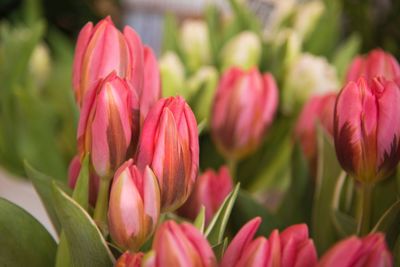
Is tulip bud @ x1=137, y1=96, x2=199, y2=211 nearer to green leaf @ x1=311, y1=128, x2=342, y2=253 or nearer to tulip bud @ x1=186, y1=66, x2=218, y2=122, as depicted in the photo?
green leaf @ x1=311, y1=128, x2=342, y2=253

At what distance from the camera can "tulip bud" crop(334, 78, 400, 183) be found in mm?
290

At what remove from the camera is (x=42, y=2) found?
1.35 metres

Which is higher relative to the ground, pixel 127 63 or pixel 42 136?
pixel 127 63

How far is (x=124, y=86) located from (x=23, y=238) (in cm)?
8

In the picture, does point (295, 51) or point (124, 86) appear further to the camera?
point (295, 51)

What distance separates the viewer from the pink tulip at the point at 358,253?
229 mm

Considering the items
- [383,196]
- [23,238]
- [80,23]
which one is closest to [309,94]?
[383,196]

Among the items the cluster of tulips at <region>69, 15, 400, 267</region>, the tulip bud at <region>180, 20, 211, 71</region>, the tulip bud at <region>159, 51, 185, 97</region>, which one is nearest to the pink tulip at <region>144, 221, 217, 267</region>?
the cluster of tulips at <region>69, 15, 400, 267</region>

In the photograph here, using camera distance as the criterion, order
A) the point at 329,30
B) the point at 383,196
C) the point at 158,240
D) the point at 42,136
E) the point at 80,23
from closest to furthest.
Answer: the point at 158,240 < the point at 383,196 < the point at 42,136 < the point at 329,30 < the point at 80,23

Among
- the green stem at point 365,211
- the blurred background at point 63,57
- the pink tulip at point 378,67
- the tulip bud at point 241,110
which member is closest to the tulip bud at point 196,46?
the blurred background at point 63,57

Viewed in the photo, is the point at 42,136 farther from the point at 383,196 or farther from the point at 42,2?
the point at 42,2

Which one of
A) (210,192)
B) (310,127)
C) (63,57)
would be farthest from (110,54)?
(63,57)

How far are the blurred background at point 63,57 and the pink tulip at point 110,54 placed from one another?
0.12 metres

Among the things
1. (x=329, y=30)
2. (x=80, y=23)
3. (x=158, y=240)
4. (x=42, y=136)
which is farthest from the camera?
(x=80, y=23)
